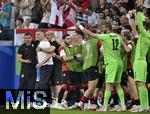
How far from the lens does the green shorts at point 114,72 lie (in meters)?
15.2

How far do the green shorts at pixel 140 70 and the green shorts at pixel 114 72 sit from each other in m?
0.44

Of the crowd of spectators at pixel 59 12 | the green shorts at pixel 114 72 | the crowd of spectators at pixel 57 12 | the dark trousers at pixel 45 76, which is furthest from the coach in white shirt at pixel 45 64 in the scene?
the green shorts at pixel 114 72

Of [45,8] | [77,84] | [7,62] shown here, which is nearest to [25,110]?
[77,84]

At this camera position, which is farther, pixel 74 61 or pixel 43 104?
pixel 74 61

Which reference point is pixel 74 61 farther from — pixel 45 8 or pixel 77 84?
pixel 45 8

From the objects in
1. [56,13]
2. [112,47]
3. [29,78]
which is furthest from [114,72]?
[56,13]

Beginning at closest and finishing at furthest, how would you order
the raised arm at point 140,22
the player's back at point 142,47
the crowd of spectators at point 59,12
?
the raised arm at point 140,22 < the player's back at point 142,47 < the crowd of spectators at point 59,12

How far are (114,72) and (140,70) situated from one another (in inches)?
25.6

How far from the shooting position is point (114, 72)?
1525cm

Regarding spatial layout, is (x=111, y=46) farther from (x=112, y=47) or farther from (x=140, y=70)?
(x=140, y=70)

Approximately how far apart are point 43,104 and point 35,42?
2.25m

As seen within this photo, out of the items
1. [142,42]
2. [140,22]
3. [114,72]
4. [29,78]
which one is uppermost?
[140,22]

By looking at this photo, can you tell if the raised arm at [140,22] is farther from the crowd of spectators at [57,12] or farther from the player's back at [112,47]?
the crowd of spectators at [57,12]

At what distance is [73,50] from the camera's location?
16.2m
